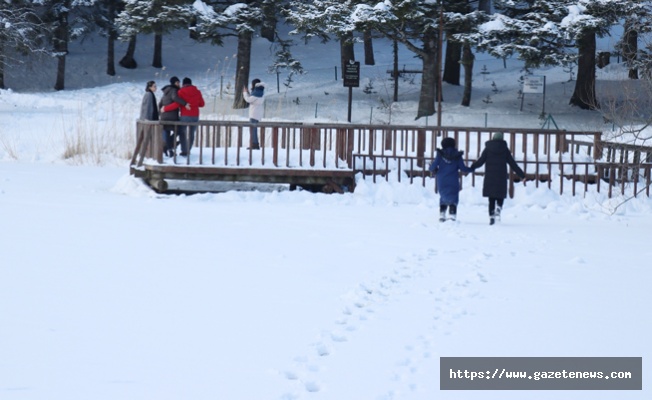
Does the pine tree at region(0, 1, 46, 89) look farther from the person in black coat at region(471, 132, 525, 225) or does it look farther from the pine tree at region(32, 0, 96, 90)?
the person in black coat at region(471, 132, 525, 225)

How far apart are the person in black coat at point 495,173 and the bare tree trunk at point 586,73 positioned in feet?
65.3

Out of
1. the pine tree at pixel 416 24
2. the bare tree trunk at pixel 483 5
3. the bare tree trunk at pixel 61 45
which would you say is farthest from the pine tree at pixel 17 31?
the bare tree trunk at pixel 483 5

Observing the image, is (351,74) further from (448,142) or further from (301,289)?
(301,289)

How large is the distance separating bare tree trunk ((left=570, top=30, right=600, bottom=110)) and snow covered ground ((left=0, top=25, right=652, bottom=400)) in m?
18.0

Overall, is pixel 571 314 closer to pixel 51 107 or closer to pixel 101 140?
pixel 101 140

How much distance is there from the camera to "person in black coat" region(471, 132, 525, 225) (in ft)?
51.8

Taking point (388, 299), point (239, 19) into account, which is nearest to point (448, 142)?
point (388, 299)

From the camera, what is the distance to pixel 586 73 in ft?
123

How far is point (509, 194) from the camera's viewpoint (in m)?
19.0

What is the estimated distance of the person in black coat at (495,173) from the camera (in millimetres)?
15797

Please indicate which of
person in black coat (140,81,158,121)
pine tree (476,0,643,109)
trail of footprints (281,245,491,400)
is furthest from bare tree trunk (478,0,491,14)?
trail of footprints (281,245,491,400)

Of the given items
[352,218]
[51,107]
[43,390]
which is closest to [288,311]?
[43,390]

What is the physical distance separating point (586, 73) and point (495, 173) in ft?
75.9

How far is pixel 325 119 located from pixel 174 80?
1732cm
